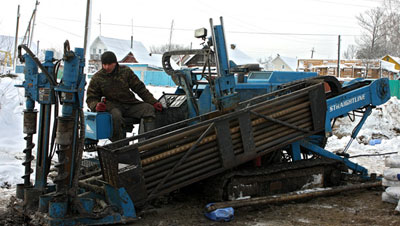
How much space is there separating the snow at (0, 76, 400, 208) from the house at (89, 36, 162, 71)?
39413 millimetres

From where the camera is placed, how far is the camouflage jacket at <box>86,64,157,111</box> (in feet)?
19.5

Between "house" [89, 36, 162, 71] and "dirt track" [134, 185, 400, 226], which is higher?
"house" [89, 36, 162, 71]

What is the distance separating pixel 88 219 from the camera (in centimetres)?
463

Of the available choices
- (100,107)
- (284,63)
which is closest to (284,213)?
(100,107)

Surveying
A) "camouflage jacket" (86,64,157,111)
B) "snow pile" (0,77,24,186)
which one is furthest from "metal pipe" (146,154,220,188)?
"snow pile" (0,77,24,186)

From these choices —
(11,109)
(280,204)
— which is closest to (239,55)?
(11,109)

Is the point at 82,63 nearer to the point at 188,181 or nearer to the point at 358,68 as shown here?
the point at 188,181

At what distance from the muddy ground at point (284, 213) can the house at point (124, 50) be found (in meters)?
47.9

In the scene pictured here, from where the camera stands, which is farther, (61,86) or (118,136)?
(118,136)

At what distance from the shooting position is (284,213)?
5.50m

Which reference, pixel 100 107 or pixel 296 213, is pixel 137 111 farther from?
pixel 296 213

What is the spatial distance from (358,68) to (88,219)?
34400 mm

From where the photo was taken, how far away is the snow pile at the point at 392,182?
18.9 feet

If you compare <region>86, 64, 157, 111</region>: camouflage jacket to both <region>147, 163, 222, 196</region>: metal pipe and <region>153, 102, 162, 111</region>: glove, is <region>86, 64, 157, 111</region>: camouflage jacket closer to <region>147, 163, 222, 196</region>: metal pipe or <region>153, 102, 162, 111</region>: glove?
<region>153, 102, 162, 111</region>: glove
